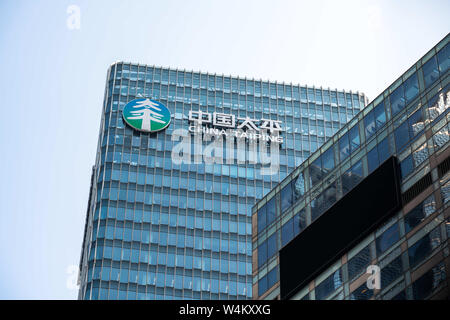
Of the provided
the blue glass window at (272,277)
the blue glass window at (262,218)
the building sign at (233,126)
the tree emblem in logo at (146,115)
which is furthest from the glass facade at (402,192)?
the building sign at (233,126)

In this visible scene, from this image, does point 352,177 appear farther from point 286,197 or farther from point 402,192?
point 286,197

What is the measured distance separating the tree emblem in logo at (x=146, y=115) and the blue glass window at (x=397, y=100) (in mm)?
75692

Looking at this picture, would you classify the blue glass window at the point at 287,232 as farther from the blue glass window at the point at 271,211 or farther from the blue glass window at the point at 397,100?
the blue glass window at the point at 397,100

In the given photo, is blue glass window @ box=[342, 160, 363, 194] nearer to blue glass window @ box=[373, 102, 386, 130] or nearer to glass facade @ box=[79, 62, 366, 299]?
blue glass window @ box=[373, 102, 386, 130]

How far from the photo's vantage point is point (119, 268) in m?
124

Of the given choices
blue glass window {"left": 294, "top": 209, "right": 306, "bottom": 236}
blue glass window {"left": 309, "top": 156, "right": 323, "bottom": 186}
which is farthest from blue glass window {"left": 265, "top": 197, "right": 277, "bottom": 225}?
blue glass window {"left": 309, "top": 156, "right": 323, "bottom": 186}

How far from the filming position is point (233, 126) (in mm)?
143125

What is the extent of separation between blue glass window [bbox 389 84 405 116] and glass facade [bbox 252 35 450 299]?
0.07 metres

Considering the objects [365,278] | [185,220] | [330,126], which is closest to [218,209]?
[185,220]

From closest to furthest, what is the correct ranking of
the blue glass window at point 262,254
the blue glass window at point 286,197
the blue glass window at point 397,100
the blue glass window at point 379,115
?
the blue glass window at point 397,100 → the blue glass window at point 379,115 → the blue glass window at point 286,197 → the blue glass window at point 262,254

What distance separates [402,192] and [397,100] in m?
7.26

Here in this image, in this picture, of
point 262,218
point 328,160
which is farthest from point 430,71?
point 262,218

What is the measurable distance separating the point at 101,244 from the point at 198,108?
3005 cm

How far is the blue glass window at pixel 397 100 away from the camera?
64.7 m
